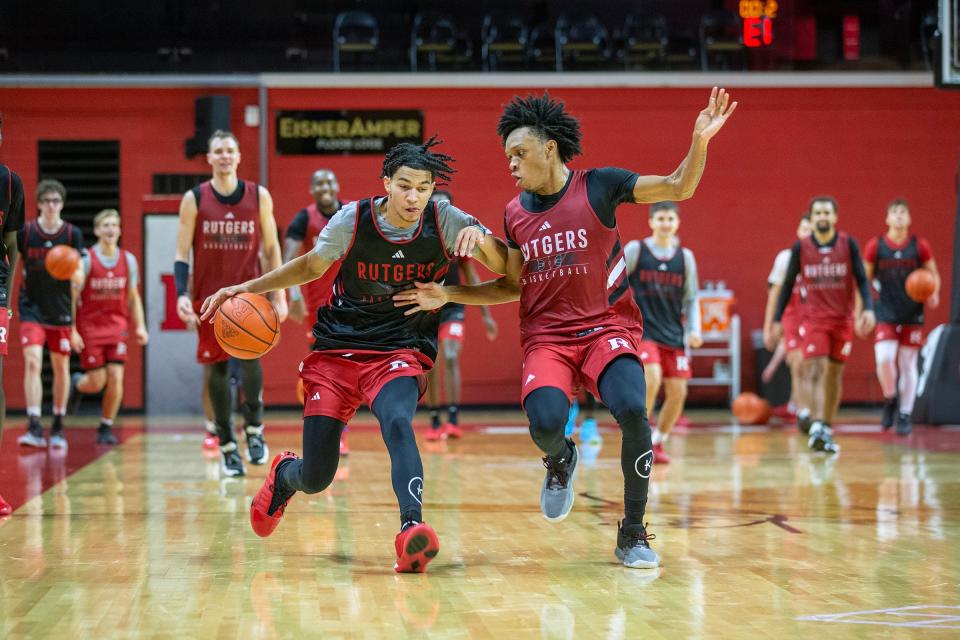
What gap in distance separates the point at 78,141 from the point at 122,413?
331 cm

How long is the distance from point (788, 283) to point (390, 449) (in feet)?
19.2

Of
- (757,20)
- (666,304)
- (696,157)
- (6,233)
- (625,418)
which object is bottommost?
(625,418)

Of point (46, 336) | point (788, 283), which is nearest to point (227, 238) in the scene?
point (46, 336)

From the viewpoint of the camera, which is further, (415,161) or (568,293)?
(568,293)

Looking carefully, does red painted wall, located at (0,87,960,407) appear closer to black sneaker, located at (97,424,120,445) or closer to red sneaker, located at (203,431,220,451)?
black sneaker, located at (97,424,120,445)

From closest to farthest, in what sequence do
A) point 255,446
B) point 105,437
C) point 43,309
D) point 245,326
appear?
point 245,326
point 255,446
point 43,309
point 105,437

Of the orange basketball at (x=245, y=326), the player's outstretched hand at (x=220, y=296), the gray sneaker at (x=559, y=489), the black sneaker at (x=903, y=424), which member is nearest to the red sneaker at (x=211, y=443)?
the orange basketball at (x=245, y=326)

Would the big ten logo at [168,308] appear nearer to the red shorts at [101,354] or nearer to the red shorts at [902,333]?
the red shorts at [101,354]

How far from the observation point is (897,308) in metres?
11.3

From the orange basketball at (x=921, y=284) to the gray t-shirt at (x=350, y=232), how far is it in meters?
7.36

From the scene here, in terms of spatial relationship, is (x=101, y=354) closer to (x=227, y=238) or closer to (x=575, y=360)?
(x=227, y=238)

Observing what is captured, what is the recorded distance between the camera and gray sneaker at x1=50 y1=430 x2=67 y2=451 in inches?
379

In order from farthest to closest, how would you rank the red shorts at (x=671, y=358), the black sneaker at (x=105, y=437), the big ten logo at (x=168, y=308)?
the big ten logo at (x=168, y=308)
the black sneaker at (x=105, y=437)
the red shorts at (x=671, y=358)

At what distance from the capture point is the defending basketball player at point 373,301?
4621mm
